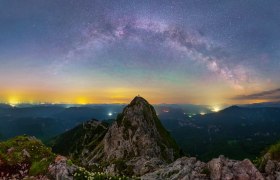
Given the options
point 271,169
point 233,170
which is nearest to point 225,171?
point 233,170

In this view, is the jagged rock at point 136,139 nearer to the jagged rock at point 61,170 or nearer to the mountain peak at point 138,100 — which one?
the mountain peak at point 138,100

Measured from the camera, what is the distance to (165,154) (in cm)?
15312

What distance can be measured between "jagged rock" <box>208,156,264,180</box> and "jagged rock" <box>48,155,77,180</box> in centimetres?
1537

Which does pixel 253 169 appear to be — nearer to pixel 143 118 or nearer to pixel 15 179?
pixel 15 179

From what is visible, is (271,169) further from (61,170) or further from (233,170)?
(61,170)

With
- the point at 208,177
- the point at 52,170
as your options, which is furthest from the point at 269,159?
the point at 52,170

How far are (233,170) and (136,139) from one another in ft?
413

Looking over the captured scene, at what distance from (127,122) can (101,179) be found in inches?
5651

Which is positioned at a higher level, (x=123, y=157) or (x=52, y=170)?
(x=52, y=170)

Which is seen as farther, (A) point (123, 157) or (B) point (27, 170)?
(A) point (123, 157)

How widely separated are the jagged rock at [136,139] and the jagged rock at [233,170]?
10872 cm

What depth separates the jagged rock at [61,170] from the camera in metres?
29.1

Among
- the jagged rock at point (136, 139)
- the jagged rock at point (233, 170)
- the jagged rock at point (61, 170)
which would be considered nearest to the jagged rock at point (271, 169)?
the jagged rock at point (233, 170)

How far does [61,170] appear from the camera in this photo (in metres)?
29.9
